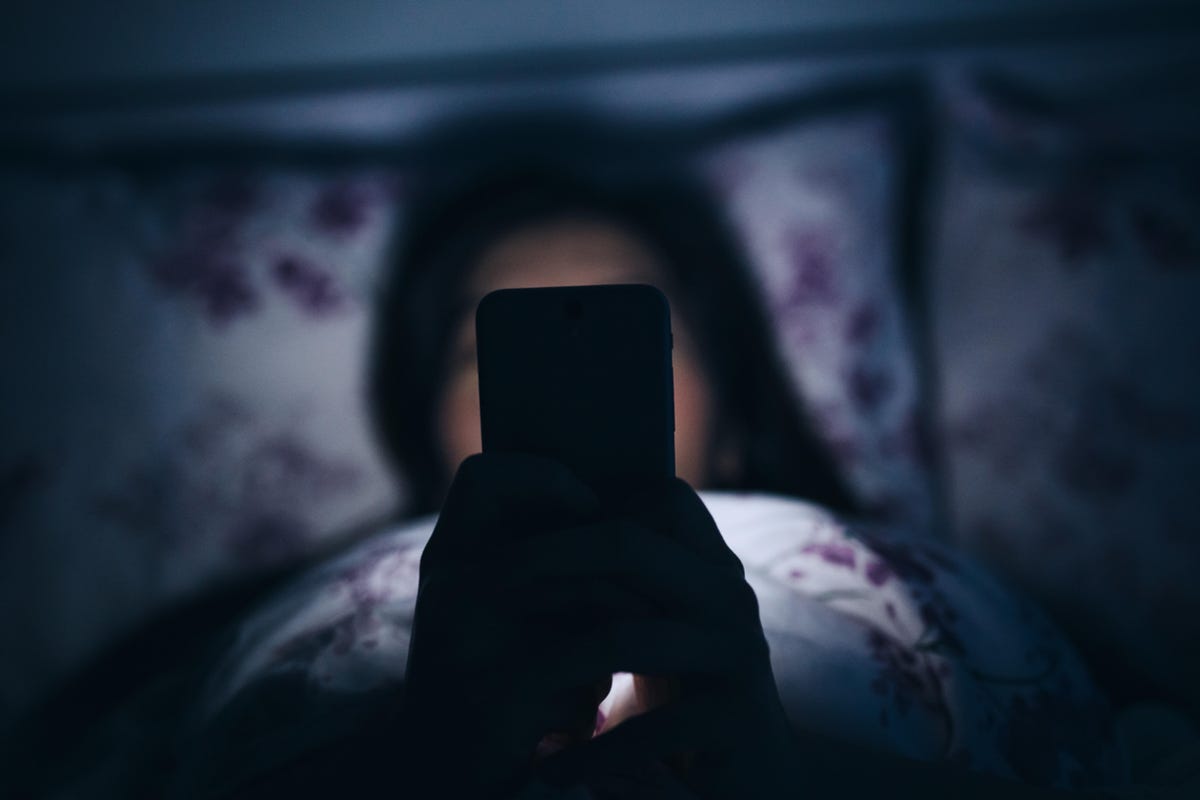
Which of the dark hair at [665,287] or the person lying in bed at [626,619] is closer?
the person lying in bed at [626,619]

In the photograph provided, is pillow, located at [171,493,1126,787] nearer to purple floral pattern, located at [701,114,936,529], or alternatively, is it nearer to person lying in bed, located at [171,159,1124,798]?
person lying in bed, located at [171,159,1124,798]

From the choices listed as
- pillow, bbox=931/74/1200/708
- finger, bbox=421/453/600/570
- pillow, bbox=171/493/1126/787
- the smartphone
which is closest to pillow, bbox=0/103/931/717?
pillow, bbox=931/74/1200/708

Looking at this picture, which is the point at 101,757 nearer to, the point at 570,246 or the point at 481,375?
the point at 481,375

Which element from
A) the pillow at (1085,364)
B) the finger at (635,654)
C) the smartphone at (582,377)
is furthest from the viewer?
the pillow at (1085,364)

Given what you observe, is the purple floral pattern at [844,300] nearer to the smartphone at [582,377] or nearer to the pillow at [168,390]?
the smartphone at [582,377]

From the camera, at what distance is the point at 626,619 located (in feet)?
1.15

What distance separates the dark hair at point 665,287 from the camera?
2.88 feet

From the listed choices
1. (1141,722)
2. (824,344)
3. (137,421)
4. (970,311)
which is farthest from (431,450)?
(1141,722)

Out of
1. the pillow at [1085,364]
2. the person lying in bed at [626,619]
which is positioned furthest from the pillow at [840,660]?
the pillow at [1085,364]

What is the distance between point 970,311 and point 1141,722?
0.52 meters

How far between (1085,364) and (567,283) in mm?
683

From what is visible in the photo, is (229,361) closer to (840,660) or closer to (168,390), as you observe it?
(168,390)

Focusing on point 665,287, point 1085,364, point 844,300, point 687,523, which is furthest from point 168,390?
point 1085,364

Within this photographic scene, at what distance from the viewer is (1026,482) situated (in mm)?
855
